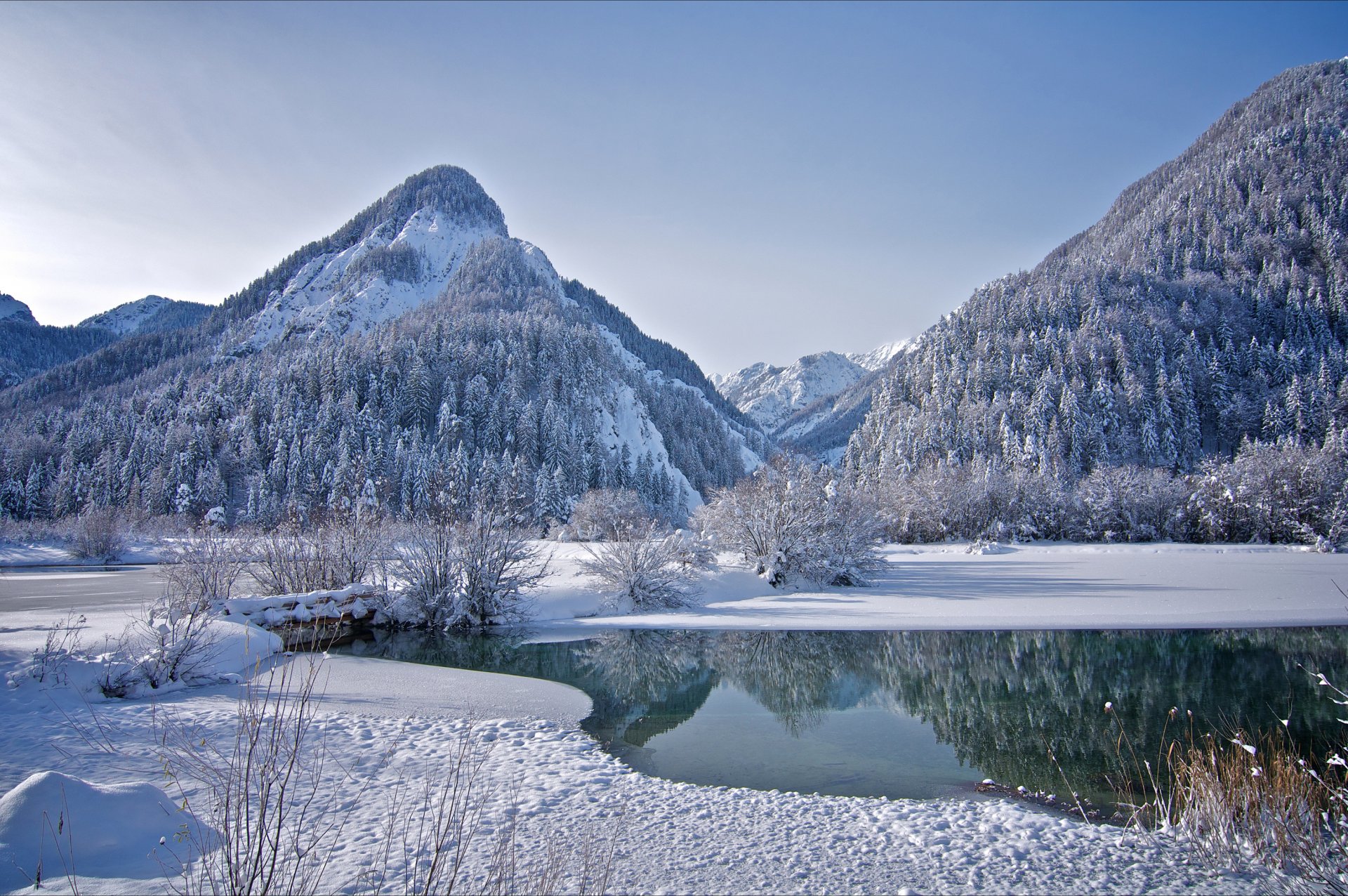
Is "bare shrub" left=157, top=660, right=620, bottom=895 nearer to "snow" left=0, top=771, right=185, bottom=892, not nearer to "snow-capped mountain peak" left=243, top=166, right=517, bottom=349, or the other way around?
"snow" left=0, top=771, right=185, bottom=892

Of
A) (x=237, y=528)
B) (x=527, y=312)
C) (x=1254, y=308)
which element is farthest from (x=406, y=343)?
(x=1254, y=308)

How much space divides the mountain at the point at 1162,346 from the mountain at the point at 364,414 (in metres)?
34.2

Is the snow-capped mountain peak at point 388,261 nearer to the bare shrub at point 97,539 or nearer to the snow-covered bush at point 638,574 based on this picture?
the bare shrub at point 97,539

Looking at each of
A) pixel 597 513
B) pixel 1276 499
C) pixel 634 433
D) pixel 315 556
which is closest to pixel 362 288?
pixel 634 433

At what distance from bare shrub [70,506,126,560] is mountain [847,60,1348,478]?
223 feet

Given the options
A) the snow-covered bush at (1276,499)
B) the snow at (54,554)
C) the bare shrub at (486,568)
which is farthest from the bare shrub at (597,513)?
the snow-covered bush at (1276,499)

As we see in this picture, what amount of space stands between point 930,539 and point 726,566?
3166 cm

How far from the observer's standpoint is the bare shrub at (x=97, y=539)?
47.2 meters

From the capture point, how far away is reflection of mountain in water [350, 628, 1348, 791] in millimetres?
10188

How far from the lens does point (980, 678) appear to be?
14.0 meters

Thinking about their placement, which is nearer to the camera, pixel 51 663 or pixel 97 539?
pixel 51 663

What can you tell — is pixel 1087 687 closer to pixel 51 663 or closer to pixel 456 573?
pixel 456 573

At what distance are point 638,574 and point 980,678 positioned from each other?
1243 centimetres

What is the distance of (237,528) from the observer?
2270 cm
